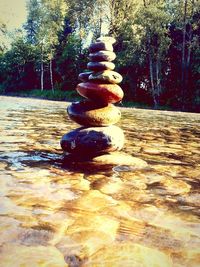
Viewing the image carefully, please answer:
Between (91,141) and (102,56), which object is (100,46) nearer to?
(102,56)

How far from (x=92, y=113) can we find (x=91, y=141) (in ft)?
1.74

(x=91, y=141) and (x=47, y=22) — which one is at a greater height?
(x=47, y=22)

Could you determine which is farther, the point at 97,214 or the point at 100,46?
the point at 100,46

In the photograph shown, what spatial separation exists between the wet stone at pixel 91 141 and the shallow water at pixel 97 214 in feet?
1.07

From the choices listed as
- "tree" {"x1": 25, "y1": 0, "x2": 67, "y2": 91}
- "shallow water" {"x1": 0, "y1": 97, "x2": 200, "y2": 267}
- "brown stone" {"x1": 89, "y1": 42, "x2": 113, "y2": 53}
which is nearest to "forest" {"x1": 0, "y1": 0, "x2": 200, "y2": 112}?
"tree" {"x1": 25, "y1": 0, "x2": 67, "y2": 91}

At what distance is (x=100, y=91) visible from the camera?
5.47m

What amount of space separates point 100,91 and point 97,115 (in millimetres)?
396

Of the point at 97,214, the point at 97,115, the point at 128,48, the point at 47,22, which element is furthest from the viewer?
the point at 47,22

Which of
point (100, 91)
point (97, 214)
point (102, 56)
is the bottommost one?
point (97, 214)

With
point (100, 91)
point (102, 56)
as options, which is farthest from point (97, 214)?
point (102, 56)

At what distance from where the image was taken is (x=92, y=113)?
5.41 metres

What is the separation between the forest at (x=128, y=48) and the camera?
103 ft

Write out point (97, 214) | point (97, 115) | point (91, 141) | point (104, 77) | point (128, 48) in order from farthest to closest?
point (128, 48)
point (104, 77)
point (97, 115)
point (91, 141)
point (97, 214)

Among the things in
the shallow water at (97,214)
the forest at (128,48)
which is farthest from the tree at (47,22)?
the shallow water at (97,214)
